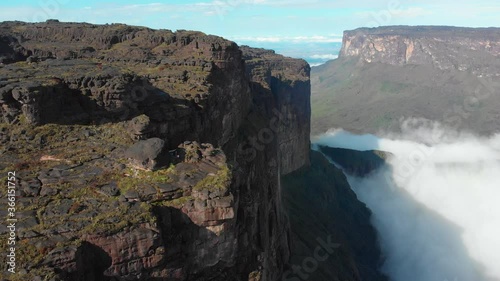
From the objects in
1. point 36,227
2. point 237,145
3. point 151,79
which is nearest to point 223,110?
point 237,145

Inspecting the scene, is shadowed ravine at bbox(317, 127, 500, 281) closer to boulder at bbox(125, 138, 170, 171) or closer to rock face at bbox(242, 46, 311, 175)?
rock face at bbox(242, 46, 311, 175)

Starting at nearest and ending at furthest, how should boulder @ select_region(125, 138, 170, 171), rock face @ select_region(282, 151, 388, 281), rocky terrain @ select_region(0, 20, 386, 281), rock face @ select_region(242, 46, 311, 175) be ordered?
rocky terrain @ select_region(0, 20, 386, 281), boulder @ select_region(125, 138, 170, 171), rock face @ select_region(282, 151, 388, 281), rock face @ select_region(242, 46, 311, 175)

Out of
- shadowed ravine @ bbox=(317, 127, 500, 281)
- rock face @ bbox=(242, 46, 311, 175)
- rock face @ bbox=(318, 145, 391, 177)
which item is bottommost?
shadowed ravine @ bbox=(317, 127, 500, 281)

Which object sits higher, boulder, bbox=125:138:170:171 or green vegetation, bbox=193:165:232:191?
boulder, bbox=125:138:170:171

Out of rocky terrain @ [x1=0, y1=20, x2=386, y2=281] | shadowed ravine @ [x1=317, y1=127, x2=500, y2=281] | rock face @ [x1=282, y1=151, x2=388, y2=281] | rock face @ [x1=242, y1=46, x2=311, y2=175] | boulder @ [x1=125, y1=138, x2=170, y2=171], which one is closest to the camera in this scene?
rocky terrain @ [x1=0, y1=20, x2=386, y2=281]

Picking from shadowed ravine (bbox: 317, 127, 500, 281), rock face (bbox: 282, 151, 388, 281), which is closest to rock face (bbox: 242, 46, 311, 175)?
Answer: rock face (bbox: 282, 151, 388, 281)

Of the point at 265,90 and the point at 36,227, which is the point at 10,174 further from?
the point at 265,90

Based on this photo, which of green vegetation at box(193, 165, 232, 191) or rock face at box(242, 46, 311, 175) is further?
rock face at box(242, 46, 311, 175)

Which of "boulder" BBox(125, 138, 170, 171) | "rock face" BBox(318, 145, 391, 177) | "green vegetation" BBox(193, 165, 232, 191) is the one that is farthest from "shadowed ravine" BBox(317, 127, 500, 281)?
"boulder" BBox(125, 138, 170, 171)

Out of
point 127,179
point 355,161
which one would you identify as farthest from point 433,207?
point 127,179

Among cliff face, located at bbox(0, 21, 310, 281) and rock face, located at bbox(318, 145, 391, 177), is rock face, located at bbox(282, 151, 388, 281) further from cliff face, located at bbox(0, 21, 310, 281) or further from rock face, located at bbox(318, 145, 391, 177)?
rock face, located at bbox(318, 145, 391, 177)

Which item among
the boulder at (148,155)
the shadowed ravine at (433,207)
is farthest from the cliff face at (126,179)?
the shadowed ravine at (433,207)

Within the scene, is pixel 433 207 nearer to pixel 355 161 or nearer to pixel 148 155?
pixel 355 161
